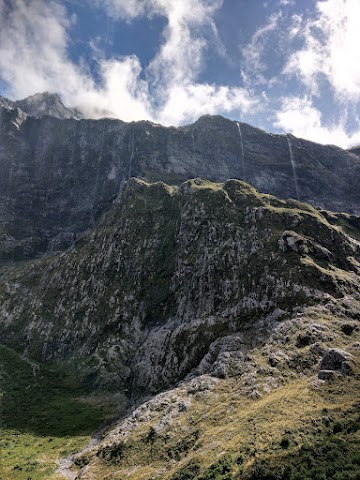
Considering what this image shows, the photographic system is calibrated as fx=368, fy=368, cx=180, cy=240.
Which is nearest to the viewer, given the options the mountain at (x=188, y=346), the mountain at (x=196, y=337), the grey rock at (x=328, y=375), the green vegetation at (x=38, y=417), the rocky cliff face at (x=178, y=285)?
the mountain at (x=188, y=346)

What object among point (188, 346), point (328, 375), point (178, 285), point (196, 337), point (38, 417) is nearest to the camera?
point (328, 375)

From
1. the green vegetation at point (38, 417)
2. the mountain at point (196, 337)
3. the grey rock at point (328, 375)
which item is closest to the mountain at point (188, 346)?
the grey rock at point (328, 375)

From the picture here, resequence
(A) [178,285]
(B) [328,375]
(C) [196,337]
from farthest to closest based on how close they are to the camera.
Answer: (A) [178,285] < (C) [196,337] < (B) [328,375]

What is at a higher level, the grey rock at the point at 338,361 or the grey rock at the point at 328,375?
the grey rock at the point at 338,361

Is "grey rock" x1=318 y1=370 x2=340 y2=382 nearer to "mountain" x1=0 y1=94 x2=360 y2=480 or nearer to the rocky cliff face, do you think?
"mountain" x1=0 y1=94 x2=360 y2=480

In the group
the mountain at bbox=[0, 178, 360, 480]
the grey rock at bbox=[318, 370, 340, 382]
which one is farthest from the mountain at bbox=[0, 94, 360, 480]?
the mountain at bbox=[0, 178, 360, 480]

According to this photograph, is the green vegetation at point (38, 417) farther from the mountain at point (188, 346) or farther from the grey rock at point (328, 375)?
the grey rock at point (328, 375)

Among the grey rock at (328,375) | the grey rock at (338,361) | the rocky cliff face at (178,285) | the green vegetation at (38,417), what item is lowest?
the green vegetation at (38,417)

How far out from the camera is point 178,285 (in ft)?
461

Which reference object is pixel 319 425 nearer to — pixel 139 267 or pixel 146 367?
pixel 146 367

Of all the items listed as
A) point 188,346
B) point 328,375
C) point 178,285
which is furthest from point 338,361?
point 178,285

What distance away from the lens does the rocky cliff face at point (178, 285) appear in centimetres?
10662

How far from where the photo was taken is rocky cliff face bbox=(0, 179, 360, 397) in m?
107

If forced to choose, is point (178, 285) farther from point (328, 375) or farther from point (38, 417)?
point (328, 375)
